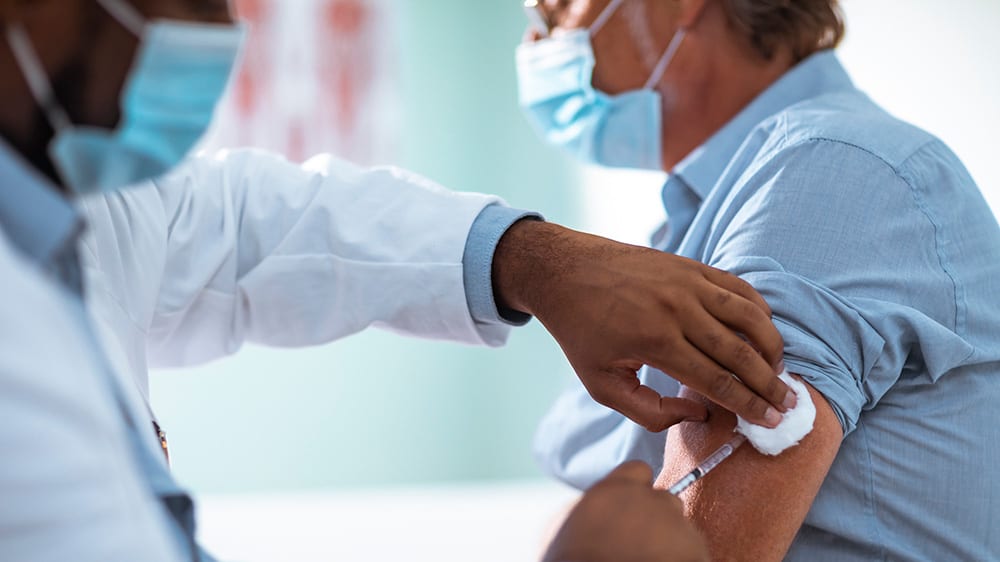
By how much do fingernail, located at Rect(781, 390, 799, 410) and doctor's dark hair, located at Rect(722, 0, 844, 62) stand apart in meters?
0.71

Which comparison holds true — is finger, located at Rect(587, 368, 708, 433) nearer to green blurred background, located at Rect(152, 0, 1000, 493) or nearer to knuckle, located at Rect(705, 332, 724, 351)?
knuckle, located at Rect(705, 332, 724, 351)

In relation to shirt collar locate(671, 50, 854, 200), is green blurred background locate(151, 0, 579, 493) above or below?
below

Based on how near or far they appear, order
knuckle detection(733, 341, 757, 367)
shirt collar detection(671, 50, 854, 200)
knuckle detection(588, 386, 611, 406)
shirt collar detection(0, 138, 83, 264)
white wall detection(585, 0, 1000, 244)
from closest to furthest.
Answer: shirt collar detection(0, 138, 83, 264) < knuckle detection(733, 341, 757, 367) < knuckle detection(588, 386, 611, 406) < shirt collar detection(671, 50, 854, 200) < white wall detection(585, 0, 1000, 244)

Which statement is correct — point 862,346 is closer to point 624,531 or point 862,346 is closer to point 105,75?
point 624,531

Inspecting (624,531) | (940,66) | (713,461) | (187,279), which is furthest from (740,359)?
(940,66)

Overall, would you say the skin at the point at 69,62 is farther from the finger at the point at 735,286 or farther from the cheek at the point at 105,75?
the finger at the point at 735,286

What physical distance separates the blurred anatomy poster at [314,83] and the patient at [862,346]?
8.14 ft

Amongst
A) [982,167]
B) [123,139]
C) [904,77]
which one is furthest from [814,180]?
[904,77]

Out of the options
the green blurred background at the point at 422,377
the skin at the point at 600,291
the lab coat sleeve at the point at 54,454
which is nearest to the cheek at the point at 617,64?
the skin at the point at 600,291

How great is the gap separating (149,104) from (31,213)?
16 cm

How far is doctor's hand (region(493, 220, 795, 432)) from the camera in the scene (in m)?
0.90

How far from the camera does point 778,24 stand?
1.44 meters

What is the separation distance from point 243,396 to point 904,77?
2.44 metres

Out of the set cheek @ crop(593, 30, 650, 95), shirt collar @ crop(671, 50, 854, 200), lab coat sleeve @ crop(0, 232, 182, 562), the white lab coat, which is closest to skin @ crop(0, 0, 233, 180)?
lab coat sleeve @ crop(0, 232, 182, 562)
